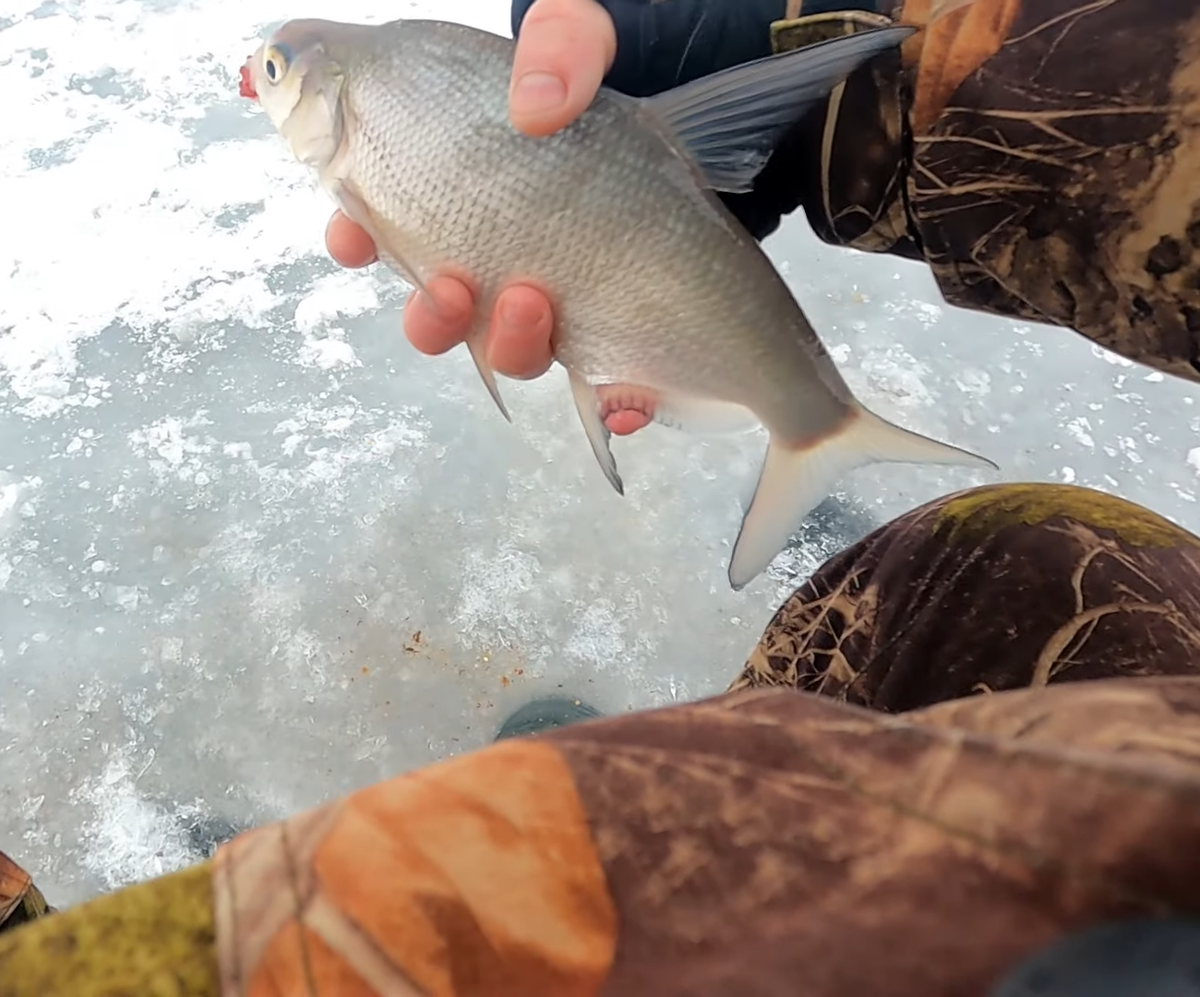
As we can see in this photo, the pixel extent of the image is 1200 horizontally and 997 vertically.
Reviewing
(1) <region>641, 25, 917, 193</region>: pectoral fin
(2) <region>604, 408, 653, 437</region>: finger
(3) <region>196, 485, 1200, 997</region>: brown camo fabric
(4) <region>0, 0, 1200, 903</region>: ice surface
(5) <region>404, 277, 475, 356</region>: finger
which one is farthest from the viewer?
(4) <region>0, 0, 1200, 903</region>: ice surface

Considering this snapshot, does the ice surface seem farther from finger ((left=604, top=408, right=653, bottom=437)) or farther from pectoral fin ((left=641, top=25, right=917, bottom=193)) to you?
pectoral fin ((left=641, top=25, right=917, bottom=193))

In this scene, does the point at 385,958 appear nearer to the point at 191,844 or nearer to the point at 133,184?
the point at 191,844

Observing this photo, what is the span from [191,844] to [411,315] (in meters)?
0.67

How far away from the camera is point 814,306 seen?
152cm

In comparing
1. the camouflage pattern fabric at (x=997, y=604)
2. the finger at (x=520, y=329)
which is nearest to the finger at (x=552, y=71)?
the finger at (x=520, y=329)

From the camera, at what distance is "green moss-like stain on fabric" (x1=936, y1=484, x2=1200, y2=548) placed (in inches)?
29.9

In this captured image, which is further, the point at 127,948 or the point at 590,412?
the point at 590,412

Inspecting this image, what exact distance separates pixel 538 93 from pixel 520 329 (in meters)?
0.15

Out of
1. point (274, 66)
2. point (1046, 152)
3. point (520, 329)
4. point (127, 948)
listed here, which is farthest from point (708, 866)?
point (274, 66)

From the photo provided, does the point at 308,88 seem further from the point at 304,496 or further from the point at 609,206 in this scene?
the point at 304,496

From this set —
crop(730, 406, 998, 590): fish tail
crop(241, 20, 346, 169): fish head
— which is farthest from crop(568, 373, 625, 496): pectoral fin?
crop(241, 20, 346, 169): fish head

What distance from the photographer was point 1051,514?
77 cm

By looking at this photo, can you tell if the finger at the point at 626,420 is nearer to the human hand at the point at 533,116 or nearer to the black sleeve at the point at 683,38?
the human hand at the point at 533,116

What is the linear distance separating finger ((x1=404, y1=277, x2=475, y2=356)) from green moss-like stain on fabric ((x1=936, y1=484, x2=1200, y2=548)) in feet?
1.35
